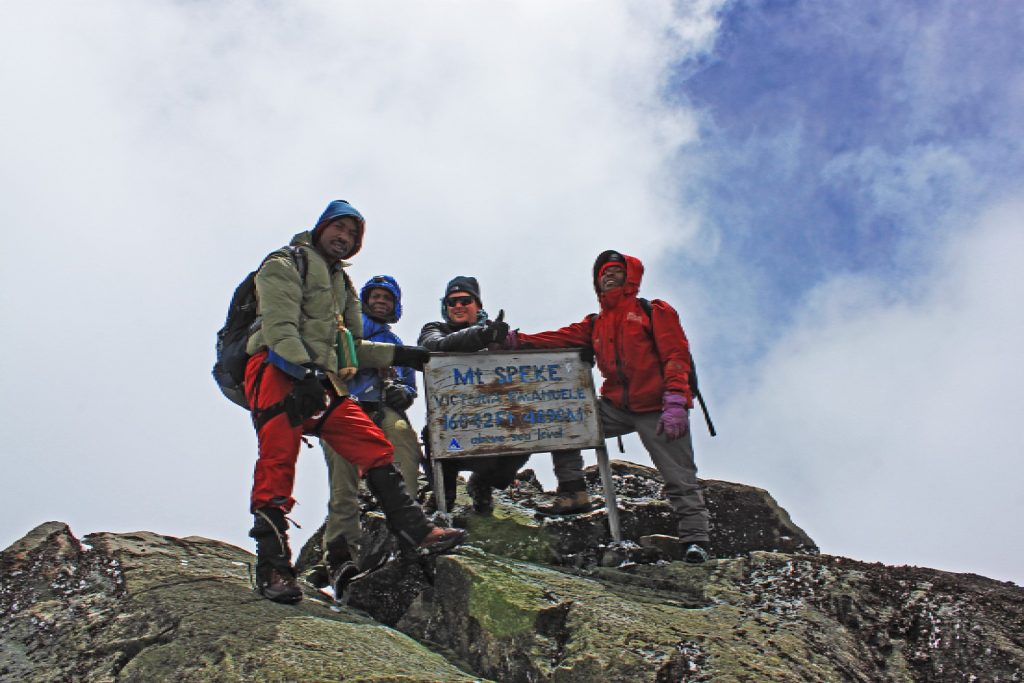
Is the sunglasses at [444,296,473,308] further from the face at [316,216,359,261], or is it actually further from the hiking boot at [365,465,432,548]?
the hiking boot at [365,465,432,548]

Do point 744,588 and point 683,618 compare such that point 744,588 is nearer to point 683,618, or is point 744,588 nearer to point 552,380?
point 683,618

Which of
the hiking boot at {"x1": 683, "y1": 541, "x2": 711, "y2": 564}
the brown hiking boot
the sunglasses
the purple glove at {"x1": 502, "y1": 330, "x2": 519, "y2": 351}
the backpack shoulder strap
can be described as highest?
the sunglasses

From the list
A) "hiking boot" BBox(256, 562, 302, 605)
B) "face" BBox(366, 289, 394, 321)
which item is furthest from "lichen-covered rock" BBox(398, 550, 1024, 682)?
"face" BBox(366, 289, 394, 321)

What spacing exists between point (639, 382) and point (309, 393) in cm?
389

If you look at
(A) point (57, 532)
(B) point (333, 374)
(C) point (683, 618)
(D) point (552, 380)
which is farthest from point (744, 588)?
(A) point (57, 532)

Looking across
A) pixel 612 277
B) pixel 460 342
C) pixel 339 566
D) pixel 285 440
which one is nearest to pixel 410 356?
pixel 460 342

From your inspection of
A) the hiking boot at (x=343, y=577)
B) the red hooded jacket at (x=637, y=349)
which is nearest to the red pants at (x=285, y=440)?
the hiking boot at (x=343, y=577)

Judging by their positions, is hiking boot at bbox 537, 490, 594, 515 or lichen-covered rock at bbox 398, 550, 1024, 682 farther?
hiking boot at bbox 537, 490, 594, 515

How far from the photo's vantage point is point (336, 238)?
5891mm

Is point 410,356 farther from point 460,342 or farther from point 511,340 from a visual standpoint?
point 511,340

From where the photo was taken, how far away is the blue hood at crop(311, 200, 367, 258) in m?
5.90

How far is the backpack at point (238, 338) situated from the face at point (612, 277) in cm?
375

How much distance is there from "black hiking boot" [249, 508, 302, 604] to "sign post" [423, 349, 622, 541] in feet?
7.88

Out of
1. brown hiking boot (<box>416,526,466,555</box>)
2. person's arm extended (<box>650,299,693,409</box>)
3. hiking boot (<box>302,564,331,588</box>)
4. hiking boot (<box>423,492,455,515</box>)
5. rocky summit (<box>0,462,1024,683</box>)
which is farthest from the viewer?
hiking boot (<box>423,492,455,515</box>)
